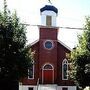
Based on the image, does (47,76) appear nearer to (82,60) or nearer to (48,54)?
(48,54)

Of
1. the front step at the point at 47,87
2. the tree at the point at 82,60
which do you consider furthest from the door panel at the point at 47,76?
the tree at the point at 82,60

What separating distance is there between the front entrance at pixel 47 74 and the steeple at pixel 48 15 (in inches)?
216

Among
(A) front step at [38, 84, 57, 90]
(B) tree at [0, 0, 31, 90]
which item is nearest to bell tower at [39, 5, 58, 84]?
(A) front step at [38, 84, 57, 90]

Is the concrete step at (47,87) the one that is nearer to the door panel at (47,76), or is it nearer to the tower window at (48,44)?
the door panel at (47,76)

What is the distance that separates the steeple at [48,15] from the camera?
165ft

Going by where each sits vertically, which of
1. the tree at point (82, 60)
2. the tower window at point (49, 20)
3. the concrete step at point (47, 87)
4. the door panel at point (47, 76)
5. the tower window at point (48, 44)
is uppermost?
the tower window at point (49, 20)

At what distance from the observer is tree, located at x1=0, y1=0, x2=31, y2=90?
2667cm

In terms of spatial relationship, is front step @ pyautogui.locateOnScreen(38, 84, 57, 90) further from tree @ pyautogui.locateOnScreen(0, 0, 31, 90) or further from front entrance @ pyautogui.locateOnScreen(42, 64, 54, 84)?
tree @ pyautogui.locateOnScreen(0, 0, 31, 90)

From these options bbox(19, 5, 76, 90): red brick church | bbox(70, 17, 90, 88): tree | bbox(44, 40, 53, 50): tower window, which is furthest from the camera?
bbox(44, 40, 53, 50): tower window

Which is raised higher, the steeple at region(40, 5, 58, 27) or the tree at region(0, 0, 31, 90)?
the steeple at region(40, 5, 58, 27)

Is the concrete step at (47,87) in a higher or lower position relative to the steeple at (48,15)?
lower

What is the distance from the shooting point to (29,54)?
29.0 m

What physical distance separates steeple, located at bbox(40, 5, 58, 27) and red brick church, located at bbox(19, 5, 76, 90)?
2.60ft

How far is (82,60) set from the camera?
1334 inches
